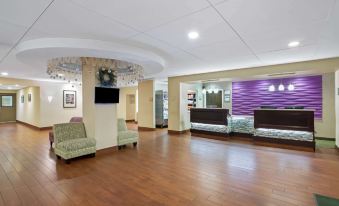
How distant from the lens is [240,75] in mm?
5953

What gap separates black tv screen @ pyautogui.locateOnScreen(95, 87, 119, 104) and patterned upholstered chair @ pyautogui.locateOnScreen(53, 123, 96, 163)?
897 mm

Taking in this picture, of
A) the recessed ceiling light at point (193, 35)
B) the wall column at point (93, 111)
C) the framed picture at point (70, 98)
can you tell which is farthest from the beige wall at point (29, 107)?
the recessed ceiling light at point (193, 35)

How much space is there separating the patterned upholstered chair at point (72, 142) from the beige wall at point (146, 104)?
414 centimetres

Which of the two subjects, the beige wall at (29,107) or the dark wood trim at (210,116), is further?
the beige wall at (29,107)

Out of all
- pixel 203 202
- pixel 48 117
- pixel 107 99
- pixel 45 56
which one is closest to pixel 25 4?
pixel 45 56

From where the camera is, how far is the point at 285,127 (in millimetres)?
5422

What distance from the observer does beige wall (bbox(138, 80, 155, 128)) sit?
8.64 m

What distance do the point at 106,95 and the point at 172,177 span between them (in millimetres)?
2826

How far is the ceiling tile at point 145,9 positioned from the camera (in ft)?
6.62

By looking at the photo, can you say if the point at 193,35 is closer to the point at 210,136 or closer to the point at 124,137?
the point at 124,137

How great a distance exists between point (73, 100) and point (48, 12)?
28.6ft

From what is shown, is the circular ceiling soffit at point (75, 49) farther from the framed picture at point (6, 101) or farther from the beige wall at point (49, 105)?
the framed picture at point (6, 101)

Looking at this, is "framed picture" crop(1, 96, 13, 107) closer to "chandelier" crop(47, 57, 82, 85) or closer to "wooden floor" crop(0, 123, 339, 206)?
"wooden floor" crop(0, 123, 339, 206)

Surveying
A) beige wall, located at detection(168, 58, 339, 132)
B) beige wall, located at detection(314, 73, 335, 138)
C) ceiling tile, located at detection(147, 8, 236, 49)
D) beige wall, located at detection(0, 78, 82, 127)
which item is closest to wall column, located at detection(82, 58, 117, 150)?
ceiling tile, located at detection(147, 8, 236, 49)
